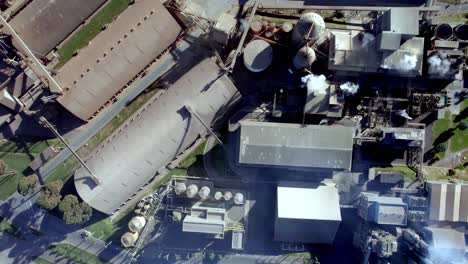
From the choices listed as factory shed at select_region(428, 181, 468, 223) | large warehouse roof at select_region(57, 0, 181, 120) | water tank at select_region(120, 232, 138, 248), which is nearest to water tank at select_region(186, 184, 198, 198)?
water tank at select_region(120, 232, 138, 248)

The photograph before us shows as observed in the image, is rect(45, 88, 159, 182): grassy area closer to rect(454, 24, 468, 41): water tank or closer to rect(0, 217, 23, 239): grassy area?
rect(0, 217, 23, 239): grassy area

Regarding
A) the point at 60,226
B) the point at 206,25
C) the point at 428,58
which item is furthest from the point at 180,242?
the point at 428,58

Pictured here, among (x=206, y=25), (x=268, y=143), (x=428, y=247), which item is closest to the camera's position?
(x=428, y=247)

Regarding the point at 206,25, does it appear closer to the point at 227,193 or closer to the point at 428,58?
the point at 227,193

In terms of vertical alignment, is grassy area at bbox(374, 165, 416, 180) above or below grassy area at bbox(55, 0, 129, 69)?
below

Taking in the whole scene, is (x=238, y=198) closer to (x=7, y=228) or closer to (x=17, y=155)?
(x=17, y=155)

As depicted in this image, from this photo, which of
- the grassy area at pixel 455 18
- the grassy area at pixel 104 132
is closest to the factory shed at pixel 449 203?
the grassy area at pixel 455 18
